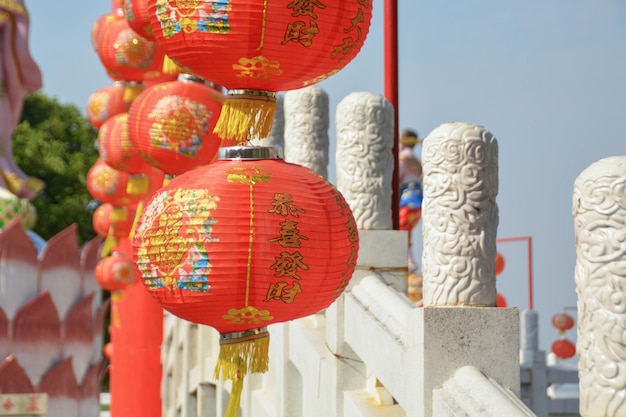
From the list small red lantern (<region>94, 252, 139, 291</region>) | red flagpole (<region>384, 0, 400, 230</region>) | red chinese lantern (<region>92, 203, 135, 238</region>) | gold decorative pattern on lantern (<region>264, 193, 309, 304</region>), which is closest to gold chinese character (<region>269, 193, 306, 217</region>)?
gold decorative pattern on lantern (<region>264, 193, 309, 304</region>)

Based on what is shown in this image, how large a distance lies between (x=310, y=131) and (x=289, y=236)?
2.92 metres

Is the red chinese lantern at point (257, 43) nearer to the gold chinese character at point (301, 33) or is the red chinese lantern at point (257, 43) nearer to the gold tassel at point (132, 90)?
the gold chinese character at point (301, 33)

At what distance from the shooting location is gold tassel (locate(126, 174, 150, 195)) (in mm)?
9594

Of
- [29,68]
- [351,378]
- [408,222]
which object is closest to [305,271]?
[351,378]

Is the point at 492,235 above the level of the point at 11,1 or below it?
below

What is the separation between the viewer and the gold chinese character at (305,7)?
4254 millimetres

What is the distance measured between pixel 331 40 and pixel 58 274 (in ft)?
28.2

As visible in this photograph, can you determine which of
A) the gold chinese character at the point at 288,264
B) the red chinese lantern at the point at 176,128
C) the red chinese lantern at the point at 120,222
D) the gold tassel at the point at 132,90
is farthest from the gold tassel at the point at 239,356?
the red chinese lantern at the point at 120,222

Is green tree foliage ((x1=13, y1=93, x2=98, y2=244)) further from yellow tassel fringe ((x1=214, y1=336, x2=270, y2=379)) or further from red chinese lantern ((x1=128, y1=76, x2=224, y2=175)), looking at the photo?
yellow tassel fringe ((x1=214, y1=336, x2=270, y2=379))

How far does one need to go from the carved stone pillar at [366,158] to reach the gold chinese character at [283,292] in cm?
192

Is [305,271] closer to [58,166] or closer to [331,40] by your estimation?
[331,40]

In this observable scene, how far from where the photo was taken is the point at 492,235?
456 cm

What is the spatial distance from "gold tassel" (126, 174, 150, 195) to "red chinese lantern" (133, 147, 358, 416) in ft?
17.1

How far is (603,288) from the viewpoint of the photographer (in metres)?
3.44
